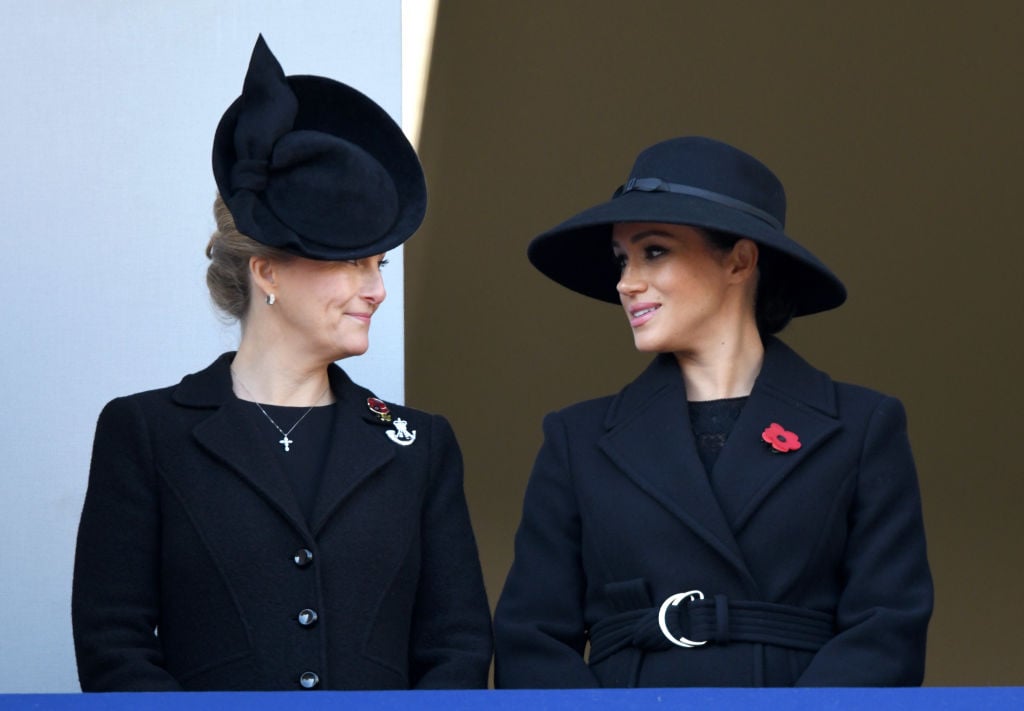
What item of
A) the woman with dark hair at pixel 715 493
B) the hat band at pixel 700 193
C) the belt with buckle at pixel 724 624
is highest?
the hat band at pixel 700 193

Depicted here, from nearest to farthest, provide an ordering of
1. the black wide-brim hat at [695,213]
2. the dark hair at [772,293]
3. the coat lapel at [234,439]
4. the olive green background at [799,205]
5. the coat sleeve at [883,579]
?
the coat sleeve at [883,579], the coat lapel at [234,439], the black wide-brim hat at [695,213], the dark hair at [772,293], the olive green background at [799,205]

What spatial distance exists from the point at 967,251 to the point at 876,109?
1.70 ft

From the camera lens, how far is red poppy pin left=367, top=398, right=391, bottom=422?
345 cm

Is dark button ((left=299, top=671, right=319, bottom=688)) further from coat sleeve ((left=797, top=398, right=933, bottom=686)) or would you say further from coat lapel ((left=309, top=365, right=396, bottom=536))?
coat sleeve ((left=797, top=398, right=933, bottom=686))

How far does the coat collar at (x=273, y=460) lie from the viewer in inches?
129

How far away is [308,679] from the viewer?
3.18 m

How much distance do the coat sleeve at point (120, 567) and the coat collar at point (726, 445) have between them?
78cm

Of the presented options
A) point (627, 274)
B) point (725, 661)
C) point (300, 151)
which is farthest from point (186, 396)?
point (725, 661)

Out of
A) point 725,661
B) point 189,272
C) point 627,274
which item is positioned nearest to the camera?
point 725,661

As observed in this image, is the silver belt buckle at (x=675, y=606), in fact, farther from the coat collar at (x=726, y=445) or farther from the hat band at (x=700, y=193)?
the hat band at (x=700, y=193)

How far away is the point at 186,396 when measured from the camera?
3.38 meters

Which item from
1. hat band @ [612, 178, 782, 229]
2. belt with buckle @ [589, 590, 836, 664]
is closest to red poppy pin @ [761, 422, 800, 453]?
belt with buckle @ [589, 590, 836, 664]

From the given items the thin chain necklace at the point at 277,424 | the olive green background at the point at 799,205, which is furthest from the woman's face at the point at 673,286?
the olive green background at the point at 799,205

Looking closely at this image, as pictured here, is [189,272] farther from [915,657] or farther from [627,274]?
[915,657]
